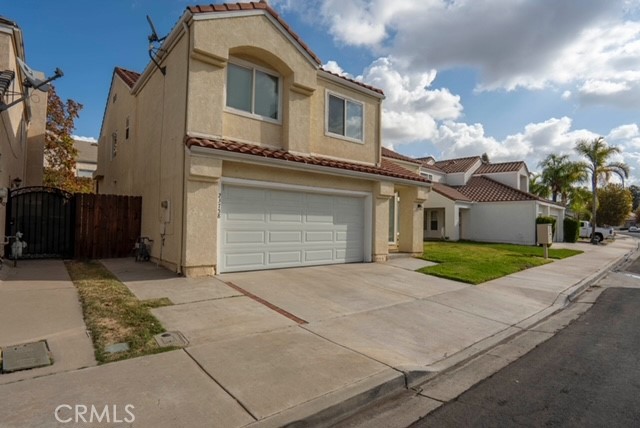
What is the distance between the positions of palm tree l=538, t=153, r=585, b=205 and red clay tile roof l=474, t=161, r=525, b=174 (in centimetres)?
898

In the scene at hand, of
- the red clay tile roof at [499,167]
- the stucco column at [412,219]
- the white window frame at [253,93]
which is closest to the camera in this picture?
the white window frame at [253,93]

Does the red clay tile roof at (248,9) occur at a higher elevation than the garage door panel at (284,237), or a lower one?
higher

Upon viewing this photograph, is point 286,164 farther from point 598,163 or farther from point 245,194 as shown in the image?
point 598,163

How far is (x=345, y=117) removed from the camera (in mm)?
12828

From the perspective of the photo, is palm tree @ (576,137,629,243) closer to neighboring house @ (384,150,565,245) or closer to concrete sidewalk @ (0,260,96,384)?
neighboring house @ (384,150,565,245)

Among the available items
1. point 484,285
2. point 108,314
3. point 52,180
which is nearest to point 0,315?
point 108,314

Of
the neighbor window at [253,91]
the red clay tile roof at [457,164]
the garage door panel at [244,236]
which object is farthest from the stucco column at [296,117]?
the red clay tile roof at [457,164]

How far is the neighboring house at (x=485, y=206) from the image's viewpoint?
83.8 feet

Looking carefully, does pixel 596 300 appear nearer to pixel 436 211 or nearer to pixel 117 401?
pixel 117 401

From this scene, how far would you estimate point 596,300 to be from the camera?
8.98 meters

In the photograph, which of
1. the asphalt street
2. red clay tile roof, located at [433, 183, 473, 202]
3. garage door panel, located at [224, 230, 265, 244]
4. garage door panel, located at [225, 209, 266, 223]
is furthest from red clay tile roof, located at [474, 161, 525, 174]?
garage door panel, located at [224, 230, 265, 244]

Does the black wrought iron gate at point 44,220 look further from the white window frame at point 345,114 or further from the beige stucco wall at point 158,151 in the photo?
the white window frame at point 345,114

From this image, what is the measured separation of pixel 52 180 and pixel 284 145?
18497 mm

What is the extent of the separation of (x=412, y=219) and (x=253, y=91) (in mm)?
7842
